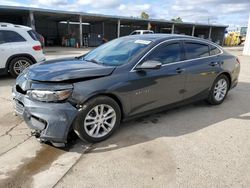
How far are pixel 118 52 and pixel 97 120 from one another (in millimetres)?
1356

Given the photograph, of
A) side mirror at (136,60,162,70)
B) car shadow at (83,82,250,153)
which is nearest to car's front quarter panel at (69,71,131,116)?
side mirror at (136,60,162,70)

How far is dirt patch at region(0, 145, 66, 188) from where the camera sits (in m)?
2.61

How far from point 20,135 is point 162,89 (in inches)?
96.5

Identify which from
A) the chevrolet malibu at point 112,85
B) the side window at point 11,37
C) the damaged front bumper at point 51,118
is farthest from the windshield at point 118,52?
the side window at point 11,37

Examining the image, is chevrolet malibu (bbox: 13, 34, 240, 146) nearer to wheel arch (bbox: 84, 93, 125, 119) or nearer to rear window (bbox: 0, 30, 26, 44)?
wheel arch (bbox: 84, 93, 125, 119)

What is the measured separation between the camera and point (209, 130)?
401 centimetres

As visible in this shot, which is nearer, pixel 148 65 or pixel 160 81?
pixel 148 65

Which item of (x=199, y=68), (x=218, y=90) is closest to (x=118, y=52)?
(x=199, y=68)

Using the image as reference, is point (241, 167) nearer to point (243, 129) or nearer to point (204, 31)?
point (243, 129)

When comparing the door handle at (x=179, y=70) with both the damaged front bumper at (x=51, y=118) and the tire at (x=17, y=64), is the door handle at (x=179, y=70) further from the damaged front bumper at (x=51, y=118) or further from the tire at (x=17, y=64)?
→ the tire at (x=17, y=64)

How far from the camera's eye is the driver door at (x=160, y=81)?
3729 mm

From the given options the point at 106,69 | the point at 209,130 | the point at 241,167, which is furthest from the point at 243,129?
the point at 106,69

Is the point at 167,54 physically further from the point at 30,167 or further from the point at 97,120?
the point at 30,167

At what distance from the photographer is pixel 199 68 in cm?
462
